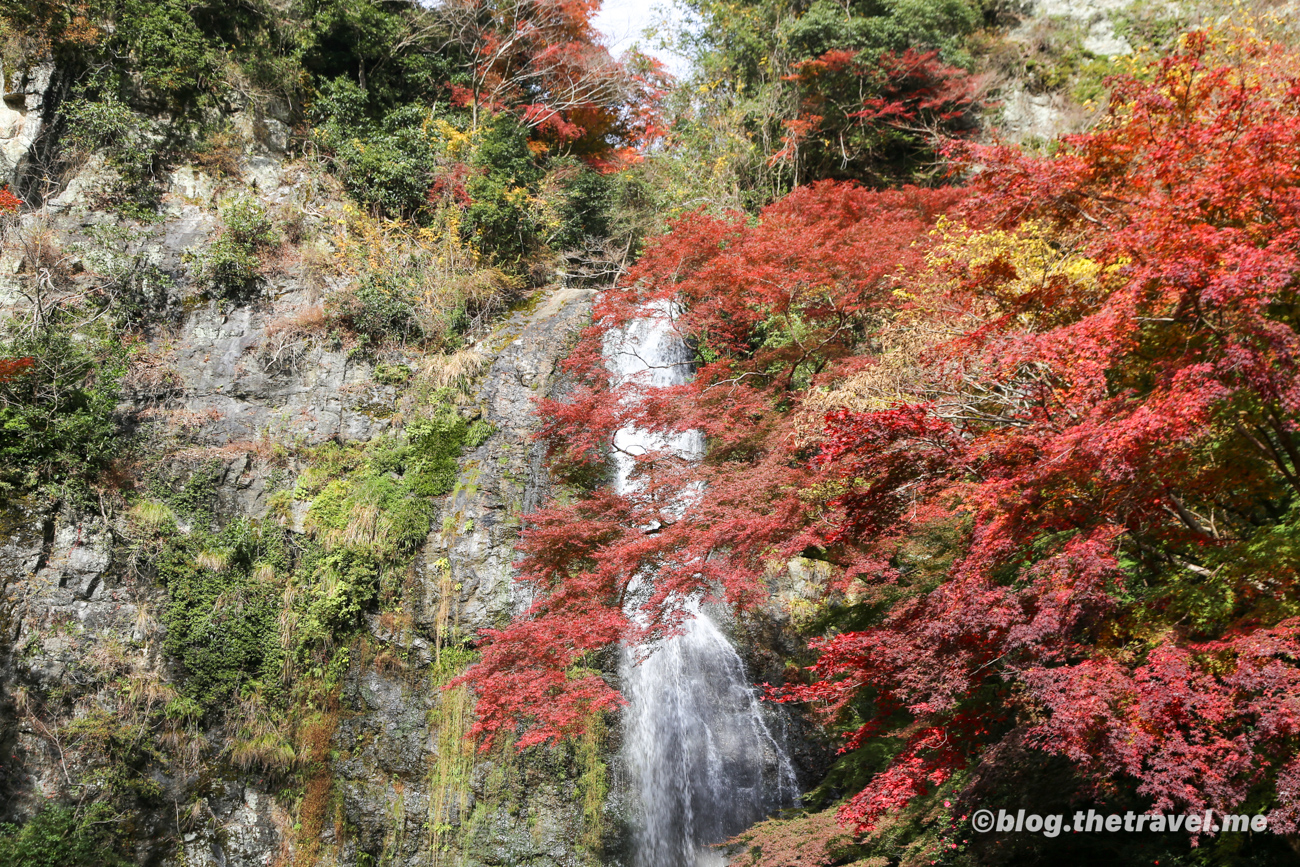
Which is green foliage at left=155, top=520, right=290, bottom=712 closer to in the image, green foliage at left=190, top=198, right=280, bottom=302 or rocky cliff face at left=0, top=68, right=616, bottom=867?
rocky cliff face at left=0, top=68, right=616, bottom=867

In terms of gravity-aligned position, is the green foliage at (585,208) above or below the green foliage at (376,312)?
above

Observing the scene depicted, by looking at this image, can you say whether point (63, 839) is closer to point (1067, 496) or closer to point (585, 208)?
point (1067, 496)

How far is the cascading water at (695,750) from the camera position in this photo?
9.15m

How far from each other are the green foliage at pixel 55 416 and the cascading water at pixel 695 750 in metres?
7.41

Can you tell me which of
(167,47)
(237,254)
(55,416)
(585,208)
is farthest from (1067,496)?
(167,47)

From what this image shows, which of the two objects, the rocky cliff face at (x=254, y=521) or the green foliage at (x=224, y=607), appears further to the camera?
the green foliage at (x=224, y=607)

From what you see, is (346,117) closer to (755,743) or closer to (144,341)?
(144,341)

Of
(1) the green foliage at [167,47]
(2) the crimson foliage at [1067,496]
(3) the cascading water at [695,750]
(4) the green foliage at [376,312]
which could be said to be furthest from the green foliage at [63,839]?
(1) the green foliage at [167,47]

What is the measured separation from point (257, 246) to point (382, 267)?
2.19m

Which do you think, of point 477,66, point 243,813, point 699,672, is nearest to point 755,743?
point 699,672

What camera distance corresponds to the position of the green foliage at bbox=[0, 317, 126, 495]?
9305 mm

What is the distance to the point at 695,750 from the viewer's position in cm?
954

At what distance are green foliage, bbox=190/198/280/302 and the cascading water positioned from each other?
8104 mm

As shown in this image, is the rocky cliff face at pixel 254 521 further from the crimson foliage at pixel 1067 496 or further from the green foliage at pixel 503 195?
the green foliage at pixel 503 195
